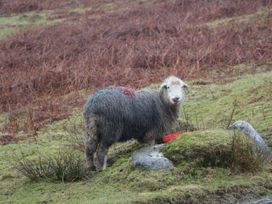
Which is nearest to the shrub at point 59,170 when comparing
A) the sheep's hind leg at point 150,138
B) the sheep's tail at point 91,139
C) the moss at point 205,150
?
the sheep's tail at point 91,139

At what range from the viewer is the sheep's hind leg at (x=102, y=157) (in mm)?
8656

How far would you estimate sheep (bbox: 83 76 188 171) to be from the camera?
338 inches

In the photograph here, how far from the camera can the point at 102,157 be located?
341 inches

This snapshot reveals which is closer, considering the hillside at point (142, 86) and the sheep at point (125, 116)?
the hillside at point (142, 86)

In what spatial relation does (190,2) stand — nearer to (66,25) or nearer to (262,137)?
(66,25)

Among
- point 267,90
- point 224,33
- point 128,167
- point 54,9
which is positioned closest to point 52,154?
point 128,167

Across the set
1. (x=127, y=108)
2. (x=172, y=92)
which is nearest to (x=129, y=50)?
(x=172, y=92)

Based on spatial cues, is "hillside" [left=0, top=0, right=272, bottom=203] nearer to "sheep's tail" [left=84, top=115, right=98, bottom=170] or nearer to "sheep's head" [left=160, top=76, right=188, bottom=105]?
"sheep's tail" [left=84, top=115, right=98, bottom=170]

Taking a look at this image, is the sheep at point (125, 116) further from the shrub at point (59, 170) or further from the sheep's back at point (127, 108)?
the shrub at point (59, 170)

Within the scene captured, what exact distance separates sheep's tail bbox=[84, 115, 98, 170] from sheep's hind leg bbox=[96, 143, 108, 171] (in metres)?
0.10

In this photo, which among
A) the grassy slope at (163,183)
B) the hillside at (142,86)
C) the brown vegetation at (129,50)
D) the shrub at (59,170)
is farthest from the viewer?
the brown vegetation at (129,50)

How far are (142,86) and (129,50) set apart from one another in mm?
4369

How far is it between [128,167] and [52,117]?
17.6ft

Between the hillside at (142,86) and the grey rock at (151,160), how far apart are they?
0.12m
